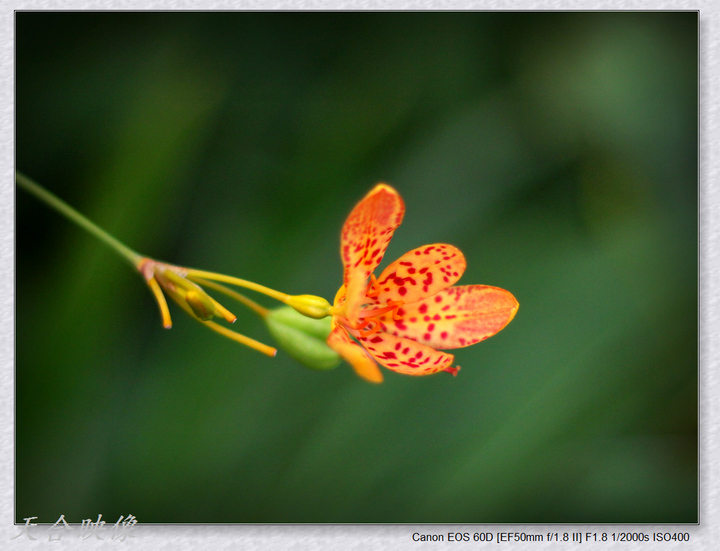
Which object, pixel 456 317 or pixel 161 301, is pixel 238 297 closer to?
pixel 161 301

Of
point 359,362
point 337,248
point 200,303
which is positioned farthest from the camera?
point 337,248

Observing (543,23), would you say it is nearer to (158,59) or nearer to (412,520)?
(158,59)

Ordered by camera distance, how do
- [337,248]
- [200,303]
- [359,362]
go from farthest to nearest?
[337,248]
[200,303]
[359,362]

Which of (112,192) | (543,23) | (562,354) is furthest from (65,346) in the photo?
(543,23)

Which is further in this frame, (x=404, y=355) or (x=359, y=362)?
(x=404, y=355)

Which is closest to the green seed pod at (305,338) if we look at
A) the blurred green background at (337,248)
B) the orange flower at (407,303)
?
the orange flower at (407,303)

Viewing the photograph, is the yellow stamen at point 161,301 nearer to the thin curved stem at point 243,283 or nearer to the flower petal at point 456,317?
the thin curved stem at point 243,283

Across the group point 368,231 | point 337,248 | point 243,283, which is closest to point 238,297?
point 243,283

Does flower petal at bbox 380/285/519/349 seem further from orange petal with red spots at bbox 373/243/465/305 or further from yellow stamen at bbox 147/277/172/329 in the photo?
yellow stamen at bbox 147/277/172/329
